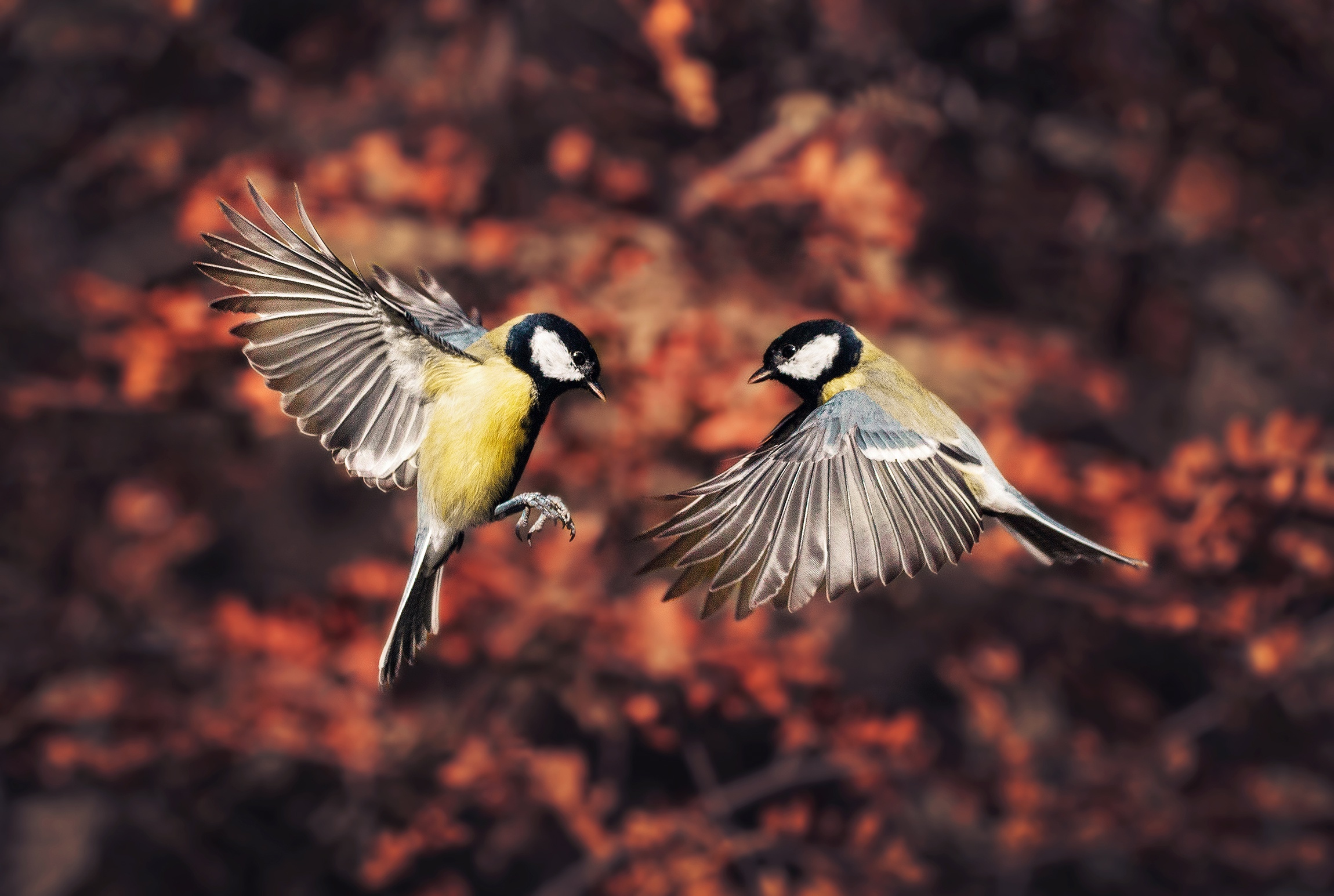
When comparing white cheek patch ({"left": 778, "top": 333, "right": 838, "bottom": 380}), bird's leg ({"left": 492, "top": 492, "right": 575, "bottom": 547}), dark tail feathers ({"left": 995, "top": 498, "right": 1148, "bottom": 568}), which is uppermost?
white cheek patch ({"left": 778, "top": 333, "right": 838, "bottom": 380})

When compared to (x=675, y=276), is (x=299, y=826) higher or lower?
lower

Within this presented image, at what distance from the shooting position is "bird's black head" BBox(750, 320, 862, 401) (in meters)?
0.83

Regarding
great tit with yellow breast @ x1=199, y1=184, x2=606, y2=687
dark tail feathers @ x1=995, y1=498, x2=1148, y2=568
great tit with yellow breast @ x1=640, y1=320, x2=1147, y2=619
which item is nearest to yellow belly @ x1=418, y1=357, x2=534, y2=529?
great tit with yellow breast @ x1=199, y1=184, x2=606, y2=687

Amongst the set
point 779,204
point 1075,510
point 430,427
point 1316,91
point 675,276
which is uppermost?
point 1316,91

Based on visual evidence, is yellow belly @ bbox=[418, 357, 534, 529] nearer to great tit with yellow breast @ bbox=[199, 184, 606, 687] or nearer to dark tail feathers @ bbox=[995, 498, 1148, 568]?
great tit with yellow breast @ bbox=[199, 184, 606, 687]

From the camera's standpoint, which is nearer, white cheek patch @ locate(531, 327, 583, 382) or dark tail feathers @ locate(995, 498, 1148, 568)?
white cheek patch @ locate(531, 327, 583, 382)

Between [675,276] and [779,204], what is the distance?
36cm

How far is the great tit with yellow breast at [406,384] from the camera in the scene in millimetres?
770

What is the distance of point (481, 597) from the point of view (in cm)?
300

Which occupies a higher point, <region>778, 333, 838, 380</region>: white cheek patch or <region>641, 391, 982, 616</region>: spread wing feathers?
<region>778, 333, 838, 380</region>: white cheek patch

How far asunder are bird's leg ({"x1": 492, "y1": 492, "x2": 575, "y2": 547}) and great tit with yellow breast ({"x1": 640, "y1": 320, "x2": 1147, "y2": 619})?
0.18ft

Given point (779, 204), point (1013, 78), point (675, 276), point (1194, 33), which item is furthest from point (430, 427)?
point (1194, 33)

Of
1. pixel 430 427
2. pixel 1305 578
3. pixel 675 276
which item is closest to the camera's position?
pixel 430 427

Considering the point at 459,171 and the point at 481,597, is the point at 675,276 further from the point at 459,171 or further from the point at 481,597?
the point at 481,597
